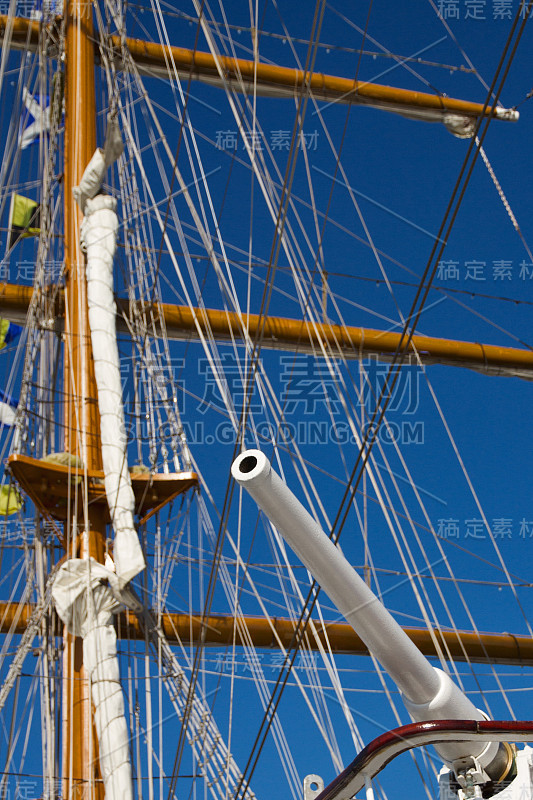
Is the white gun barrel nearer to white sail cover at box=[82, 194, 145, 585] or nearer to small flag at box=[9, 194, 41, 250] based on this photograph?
white sail cover at box=[82, 194, 145, 585]

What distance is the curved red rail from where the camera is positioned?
8.54 feet

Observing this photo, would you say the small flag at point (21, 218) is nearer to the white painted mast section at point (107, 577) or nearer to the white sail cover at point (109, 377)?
the white sail cover at point (109, 377)

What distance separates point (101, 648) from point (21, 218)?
5280mm

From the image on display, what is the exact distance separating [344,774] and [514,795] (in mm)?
469

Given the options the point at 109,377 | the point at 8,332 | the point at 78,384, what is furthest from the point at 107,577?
the point at 8,332

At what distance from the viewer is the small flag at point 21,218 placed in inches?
453

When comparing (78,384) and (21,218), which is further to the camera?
(21,218)

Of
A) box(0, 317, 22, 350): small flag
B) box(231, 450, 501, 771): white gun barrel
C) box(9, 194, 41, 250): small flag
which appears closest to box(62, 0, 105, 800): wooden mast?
box(9, 194, 41, 250): small flag

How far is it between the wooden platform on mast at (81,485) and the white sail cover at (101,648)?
0.82 m

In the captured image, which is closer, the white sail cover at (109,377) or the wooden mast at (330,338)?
the white sail cover at (109,377)

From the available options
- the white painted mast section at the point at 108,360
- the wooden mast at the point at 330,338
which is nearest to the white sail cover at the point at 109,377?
the white painted mast section at the point at 108,360

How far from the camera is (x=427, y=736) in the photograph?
8.58 ft

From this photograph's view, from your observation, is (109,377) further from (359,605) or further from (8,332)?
(359,605)

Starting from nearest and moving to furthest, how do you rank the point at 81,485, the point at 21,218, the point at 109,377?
the point at 109,377, the point at 81,485, the point at 21,218
